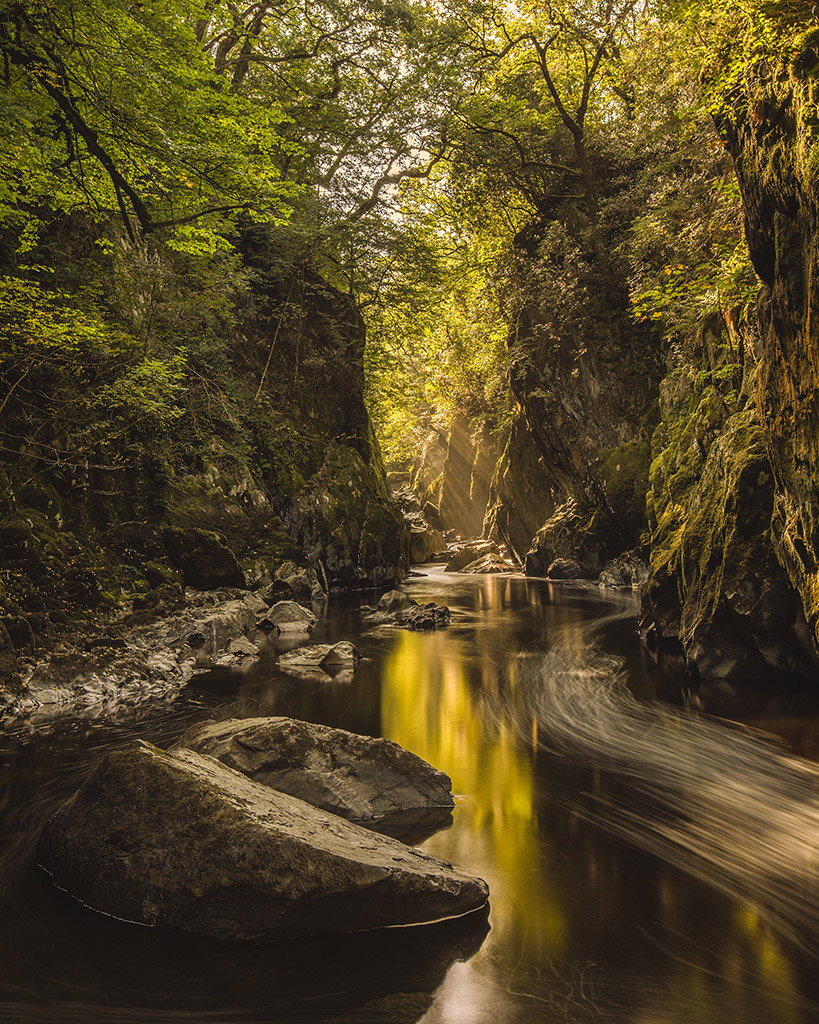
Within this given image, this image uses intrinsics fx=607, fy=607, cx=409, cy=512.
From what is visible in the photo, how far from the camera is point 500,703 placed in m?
8.19

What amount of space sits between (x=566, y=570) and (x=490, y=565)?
5.47m

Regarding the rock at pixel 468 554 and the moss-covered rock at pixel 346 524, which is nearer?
the moss-covered rock at pixel 346 524

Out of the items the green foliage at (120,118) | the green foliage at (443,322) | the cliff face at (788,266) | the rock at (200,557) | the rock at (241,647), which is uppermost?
the green foliage at (443,322)

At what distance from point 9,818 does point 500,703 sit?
18.3 ft

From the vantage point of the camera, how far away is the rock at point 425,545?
3142 centimetres

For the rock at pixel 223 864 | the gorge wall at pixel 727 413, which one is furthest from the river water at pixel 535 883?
the gorge wall at pixel 727 413

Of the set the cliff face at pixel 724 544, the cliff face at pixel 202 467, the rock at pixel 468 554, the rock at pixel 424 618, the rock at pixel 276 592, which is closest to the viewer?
the cliff face at pixel 724 544

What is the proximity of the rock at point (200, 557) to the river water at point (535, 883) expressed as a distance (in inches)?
162

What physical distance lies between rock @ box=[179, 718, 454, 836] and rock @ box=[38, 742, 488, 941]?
813 mm

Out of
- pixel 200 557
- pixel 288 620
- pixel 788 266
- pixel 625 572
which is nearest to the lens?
pixel 788 266

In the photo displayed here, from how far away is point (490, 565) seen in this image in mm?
26656

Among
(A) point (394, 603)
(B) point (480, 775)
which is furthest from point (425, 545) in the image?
(B) point (480, 775)

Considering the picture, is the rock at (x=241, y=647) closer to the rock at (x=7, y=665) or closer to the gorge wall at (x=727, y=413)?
the rock at (x=7, y=665)

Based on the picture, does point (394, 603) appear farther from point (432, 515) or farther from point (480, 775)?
point (432, 515)
